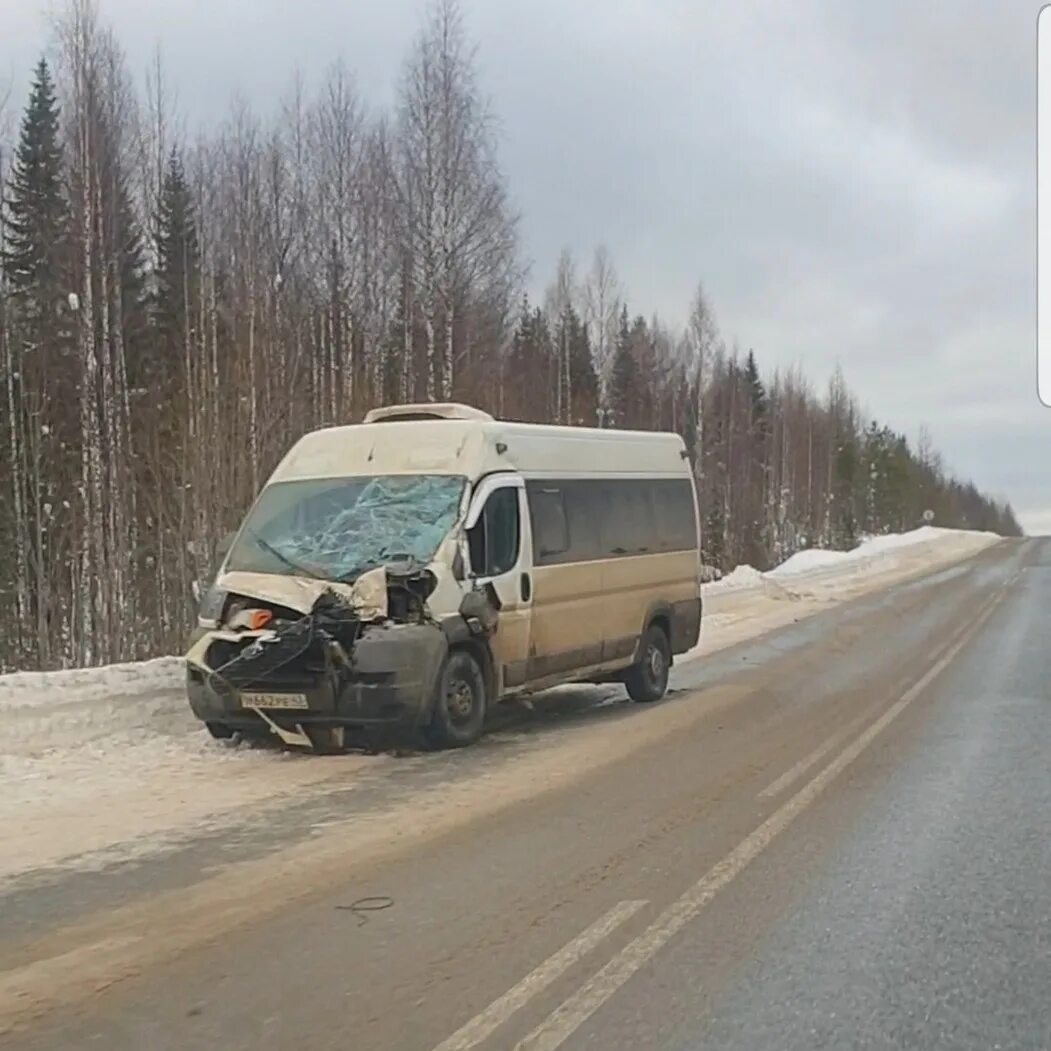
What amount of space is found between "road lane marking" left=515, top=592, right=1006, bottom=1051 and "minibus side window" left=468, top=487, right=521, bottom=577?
3.08 meters

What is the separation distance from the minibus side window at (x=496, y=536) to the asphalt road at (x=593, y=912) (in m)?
1.44

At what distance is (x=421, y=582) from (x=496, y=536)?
40.9 inches

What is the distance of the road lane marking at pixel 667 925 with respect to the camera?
4.57 meters

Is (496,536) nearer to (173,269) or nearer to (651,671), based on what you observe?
(651,671)

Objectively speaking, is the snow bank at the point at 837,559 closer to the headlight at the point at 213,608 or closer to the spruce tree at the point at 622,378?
the spruce tree at the point at 622,378

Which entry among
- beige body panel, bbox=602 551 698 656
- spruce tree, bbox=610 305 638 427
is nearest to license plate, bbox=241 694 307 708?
beige body panel, bbox=602 551 698 656

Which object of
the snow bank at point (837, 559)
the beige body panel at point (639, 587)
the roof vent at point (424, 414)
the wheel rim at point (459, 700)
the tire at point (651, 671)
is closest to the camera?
the wheel rim at point (459, 700)

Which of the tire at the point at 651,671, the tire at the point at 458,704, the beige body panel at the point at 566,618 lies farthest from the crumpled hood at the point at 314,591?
the tire at the point at 651,671

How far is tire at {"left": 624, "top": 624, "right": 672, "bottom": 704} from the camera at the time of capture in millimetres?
13492

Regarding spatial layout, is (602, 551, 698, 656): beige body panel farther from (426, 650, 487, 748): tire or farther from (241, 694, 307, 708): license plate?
(241, 694, 307, 708): license plate

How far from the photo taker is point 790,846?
23.6 feet

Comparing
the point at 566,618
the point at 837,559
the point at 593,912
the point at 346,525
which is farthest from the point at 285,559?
the point at 837,559

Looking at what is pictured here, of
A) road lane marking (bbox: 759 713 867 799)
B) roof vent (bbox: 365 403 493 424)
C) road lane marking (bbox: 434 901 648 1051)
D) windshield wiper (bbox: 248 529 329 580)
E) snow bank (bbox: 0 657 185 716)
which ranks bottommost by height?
road lane marking (bbox: 434 901 648 1051)

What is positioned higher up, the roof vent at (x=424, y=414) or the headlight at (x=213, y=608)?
the roof vent at (x=424, y=414)
